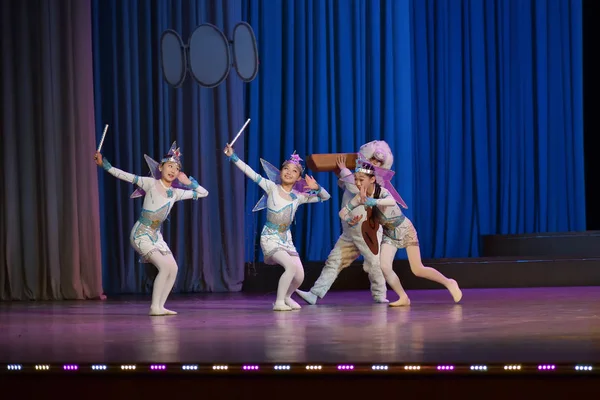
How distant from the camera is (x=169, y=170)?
7043mm

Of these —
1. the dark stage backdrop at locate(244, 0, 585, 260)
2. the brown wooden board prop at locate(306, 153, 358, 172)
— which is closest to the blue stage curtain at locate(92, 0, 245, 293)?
the dark stage backdrop at locate(244, 0, 585, 260)

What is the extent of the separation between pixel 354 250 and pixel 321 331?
2897mm

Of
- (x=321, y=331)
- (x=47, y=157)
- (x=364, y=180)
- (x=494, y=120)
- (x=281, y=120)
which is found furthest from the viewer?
(x=494, y=120)

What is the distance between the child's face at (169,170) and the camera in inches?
277

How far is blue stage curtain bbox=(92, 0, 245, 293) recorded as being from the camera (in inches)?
377

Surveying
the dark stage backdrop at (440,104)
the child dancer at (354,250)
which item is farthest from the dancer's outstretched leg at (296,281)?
the dark stage backdrop at (440,104)

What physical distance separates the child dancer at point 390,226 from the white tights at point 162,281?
1.35 meters

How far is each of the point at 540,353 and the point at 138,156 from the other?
6.51 metres

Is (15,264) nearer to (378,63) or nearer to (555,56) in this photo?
(378,63)

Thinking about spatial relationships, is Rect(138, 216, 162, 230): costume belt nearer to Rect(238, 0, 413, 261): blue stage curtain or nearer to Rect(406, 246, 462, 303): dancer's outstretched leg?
Rect(406, 246, 462, 303): dancer's outstretched leg

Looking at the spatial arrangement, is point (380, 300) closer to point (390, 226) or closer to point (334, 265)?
point (334, 265)

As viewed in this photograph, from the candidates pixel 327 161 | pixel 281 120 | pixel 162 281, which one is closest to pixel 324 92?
pixel 281 120

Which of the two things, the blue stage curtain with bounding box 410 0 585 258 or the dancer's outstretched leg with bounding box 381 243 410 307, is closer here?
the dancer's outstretched leg with bounding box 381 243 410 307

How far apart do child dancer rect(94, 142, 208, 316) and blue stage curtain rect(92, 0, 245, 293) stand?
243 centimetres
